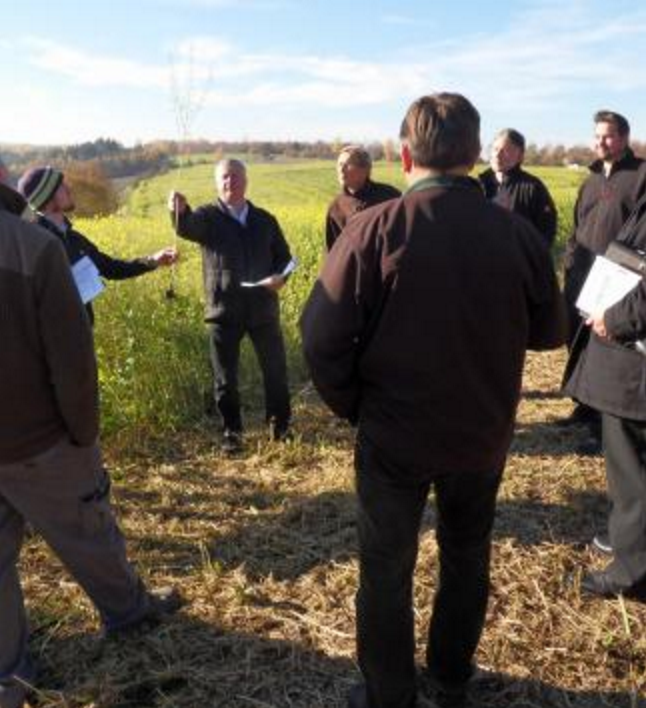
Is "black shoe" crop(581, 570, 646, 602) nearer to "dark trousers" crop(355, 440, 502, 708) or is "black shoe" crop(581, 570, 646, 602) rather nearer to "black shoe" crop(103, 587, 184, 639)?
"dark trousers" crop(355, 440, 502, 708)

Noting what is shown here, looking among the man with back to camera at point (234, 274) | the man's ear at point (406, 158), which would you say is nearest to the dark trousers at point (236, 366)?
the man with back to camera at point (234, 274)

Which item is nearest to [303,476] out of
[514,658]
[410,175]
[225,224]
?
[225,224]

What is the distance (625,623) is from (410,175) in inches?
90.9

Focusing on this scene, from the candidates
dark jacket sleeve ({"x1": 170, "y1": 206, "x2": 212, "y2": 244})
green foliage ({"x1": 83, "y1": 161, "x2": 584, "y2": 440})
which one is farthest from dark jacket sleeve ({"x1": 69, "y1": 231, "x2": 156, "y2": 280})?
green foliage ({"x1": 83, "y1": 161, "x2": 584, "y2": 440})

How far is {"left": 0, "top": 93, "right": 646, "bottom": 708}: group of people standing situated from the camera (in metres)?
2.37

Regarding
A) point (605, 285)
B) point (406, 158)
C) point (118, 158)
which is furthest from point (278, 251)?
point (118, 158)

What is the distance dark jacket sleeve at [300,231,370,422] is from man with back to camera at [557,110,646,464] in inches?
110

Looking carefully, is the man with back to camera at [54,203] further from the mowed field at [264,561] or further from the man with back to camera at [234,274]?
the mowed field at [264,561]

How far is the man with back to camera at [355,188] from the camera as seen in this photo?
599 cm

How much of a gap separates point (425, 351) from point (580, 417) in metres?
4.28

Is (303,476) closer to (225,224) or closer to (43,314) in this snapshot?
(225,224)

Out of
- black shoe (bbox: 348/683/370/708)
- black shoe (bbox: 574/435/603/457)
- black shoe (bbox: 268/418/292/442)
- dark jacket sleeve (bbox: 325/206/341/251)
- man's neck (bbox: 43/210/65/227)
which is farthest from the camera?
dark jacket sleeve (bbox: 325/206/341/251)

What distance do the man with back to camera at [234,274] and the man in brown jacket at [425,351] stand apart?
319cm

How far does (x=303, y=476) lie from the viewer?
5.52 metres
